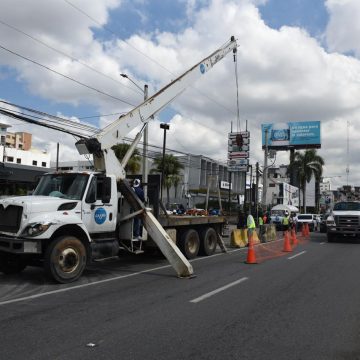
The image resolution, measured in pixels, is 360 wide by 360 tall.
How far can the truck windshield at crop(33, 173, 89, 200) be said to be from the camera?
1079 cm

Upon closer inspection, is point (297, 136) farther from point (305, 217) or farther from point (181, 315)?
point (181, 315)

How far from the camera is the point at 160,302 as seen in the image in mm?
7941

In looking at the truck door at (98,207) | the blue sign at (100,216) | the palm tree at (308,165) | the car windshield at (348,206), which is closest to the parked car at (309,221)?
the car windshield at (348,206)

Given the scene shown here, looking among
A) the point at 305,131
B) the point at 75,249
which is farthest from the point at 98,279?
the point at 305,131

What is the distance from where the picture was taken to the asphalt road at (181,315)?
5344 mm

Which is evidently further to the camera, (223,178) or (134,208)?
(223,178)

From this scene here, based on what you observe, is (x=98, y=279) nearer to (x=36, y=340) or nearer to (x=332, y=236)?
(x=36, y=340)

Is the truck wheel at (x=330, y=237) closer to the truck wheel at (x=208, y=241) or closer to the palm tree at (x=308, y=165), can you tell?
the truck wheel at (x=208, y=241)

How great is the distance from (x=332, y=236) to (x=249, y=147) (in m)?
15.3

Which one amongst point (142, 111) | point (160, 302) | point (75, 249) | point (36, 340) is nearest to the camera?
point (36, 340)

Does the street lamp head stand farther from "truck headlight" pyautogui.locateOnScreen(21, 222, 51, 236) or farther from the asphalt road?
"truck headlight" pyautogui.locateOnScreen(21, 222, 51, 236)

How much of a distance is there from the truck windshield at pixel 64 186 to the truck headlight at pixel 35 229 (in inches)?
54.4

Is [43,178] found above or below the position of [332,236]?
above

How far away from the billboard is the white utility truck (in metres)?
62.5
